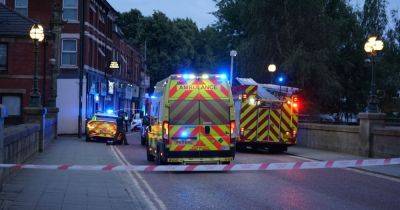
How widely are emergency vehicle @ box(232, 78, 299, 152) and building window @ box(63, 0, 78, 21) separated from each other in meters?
23.9

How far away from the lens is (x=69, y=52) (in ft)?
158

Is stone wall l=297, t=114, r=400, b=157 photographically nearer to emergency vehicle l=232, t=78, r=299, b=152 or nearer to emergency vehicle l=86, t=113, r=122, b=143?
emergency vehicle l=232, t=78, r=299, b=152

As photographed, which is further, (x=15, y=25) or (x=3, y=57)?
(x=3, y=57)

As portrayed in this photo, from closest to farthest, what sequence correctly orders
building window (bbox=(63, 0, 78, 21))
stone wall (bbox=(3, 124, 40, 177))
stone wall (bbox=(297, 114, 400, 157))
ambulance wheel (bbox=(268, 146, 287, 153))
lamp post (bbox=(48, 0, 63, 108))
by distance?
stone wall (bbox=(3, 124, 40, 177)) < stone wall (bbox=(297, 114, 400, 157)) < ambulance wheel (bbox=(268, 146, 287, 153)) < lamp post (bbox=(48, 0, 63, 108)) < building window (bbox=(63, 0, 78, 21))

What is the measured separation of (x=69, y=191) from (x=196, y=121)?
5.87m

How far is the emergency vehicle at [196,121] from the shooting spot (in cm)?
1806

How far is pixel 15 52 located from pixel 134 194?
32.4 m

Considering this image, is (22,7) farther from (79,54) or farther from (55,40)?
(55,40)

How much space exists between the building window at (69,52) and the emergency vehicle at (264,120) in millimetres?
23035

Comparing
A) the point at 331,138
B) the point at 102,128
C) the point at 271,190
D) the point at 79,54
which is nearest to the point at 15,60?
the point at 79,54

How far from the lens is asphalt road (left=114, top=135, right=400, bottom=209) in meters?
11.9

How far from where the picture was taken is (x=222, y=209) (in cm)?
1125

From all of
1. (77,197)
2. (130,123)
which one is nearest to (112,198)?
(77,197)

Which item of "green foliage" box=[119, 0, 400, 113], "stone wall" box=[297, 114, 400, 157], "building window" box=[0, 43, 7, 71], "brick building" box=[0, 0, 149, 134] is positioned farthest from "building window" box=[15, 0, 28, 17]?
"stone wall" box=[297, 114, 400, 157]
